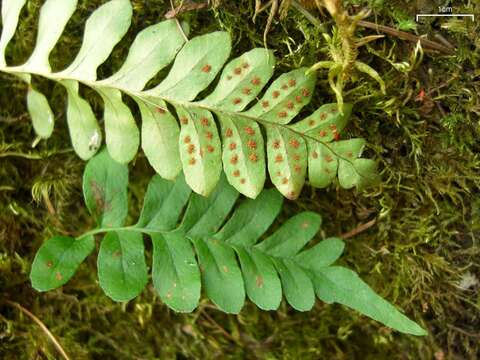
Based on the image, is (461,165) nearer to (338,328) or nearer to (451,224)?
(451,224)

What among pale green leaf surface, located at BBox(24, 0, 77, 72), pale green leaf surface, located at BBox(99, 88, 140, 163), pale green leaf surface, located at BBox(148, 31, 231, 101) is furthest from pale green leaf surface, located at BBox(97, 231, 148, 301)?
pale green leaf surface, located at BBox(24, 0, 77, 72)

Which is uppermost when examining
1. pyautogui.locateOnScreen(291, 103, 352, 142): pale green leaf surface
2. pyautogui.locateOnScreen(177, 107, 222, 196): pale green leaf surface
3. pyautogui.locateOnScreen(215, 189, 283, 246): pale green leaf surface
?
pyautogui.locateOnScreen(177, 107, 222, 196): pale green leaf surface

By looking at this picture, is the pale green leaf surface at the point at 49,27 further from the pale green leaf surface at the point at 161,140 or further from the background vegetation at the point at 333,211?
the pale green leaf surface at the point at 161,140

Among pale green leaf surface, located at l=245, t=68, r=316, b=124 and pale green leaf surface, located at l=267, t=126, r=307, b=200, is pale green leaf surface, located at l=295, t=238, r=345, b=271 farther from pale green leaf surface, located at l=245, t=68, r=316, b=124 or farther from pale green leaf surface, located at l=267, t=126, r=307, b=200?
pale green leaf surface, located at l=245, t=68, r=316, b=124

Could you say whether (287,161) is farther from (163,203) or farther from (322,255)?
(163,203)

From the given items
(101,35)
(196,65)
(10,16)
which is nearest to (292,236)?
(196,65)

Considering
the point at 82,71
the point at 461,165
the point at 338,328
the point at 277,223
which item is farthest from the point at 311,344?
the point at 82,71
